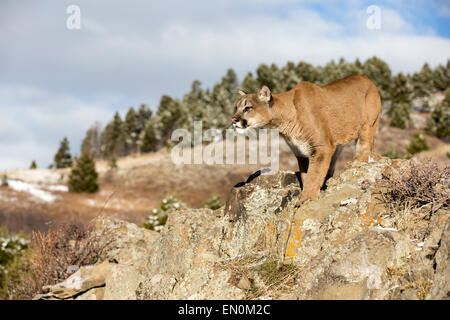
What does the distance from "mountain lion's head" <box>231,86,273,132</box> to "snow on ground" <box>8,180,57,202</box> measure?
47.5 meters

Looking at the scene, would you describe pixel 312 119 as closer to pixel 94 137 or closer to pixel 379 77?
pixel 379 77

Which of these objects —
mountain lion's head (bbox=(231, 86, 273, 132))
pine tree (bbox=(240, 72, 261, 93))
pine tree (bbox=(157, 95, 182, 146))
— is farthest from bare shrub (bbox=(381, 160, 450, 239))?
pine tree (bbox=(157, 95, 182, 146))

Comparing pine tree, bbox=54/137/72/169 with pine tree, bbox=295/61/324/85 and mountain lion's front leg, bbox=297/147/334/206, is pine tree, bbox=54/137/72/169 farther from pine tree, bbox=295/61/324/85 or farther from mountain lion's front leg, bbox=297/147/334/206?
mountain lion's front leg, bbox=297/147/334/206

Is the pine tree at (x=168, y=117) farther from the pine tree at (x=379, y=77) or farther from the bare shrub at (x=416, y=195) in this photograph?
the bare shrub at (x=416, y=195)

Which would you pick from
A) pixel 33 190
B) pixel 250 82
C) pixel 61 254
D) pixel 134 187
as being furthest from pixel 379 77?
pixel 61 254

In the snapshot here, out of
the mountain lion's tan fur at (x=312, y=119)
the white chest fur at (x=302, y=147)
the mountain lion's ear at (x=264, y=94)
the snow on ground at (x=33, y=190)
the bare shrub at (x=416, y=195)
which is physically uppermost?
the mountain lion's ear at (x=264, y=94)

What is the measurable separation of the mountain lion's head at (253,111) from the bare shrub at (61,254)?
580 cm

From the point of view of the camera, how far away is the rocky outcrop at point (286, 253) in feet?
16.4

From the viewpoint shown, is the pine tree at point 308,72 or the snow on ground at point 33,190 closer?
the snow on ground at point 33,190

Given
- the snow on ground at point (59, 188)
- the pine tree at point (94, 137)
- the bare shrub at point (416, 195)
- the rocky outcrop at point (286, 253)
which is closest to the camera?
the rocky outcrop at point (286, 253)

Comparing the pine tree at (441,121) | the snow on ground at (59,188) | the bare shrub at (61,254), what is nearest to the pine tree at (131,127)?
the snow on ground at (59,188)

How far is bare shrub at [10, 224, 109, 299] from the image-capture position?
988cm

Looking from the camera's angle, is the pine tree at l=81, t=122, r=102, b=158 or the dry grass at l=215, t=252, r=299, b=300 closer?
the dry grass at l=215, t=252, r=299, b=300

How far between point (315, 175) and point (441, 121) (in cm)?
7263
